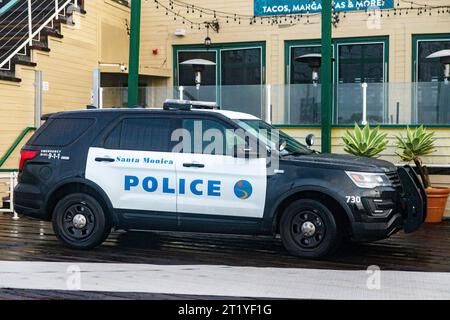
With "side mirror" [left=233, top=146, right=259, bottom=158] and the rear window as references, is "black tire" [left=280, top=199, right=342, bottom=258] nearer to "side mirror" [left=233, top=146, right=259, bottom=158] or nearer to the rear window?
"side mirror" [left=233, top=146, right=259, bottom=158]

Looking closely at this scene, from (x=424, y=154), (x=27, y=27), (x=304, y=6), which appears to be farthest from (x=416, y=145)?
(x=27, y=27)

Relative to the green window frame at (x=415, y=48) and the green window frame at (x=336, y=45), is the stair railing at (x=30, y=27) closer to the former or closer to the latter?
the green window frame at (x=336, y=45)

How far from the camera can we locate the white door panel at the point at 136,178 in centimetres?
817

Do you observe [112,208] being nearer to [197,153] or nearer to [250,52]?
[197,153]

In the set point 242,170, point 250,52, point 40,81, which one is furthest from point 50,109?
point 242,170

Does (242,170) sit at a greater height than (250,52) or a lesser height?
lesser

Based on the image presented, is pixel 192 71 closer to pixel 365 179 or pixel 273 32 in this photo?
pixel 273 32

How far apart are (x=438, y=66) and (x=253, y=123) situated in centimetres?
814

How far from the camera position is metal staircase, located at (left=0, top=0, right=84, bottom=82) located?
13.7 meters

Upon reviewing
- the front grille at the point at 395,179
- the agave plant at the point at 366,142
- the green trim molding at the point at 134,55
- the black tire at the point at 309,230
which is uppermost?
the green trim molding at the point at 134,55

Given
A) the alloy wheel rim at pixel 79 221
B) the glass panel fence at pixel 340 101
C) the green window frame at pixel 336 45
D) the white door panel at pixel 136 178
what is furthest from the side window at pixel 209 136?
the green window frame at pixel 336 45

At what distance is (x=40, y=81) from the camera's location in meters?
14.1

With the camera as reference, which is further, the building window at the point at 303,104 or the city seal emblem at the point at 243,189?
the building window at the point at 303,104

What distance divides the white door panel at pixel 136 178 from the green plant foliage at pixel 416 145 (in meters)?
5.23
